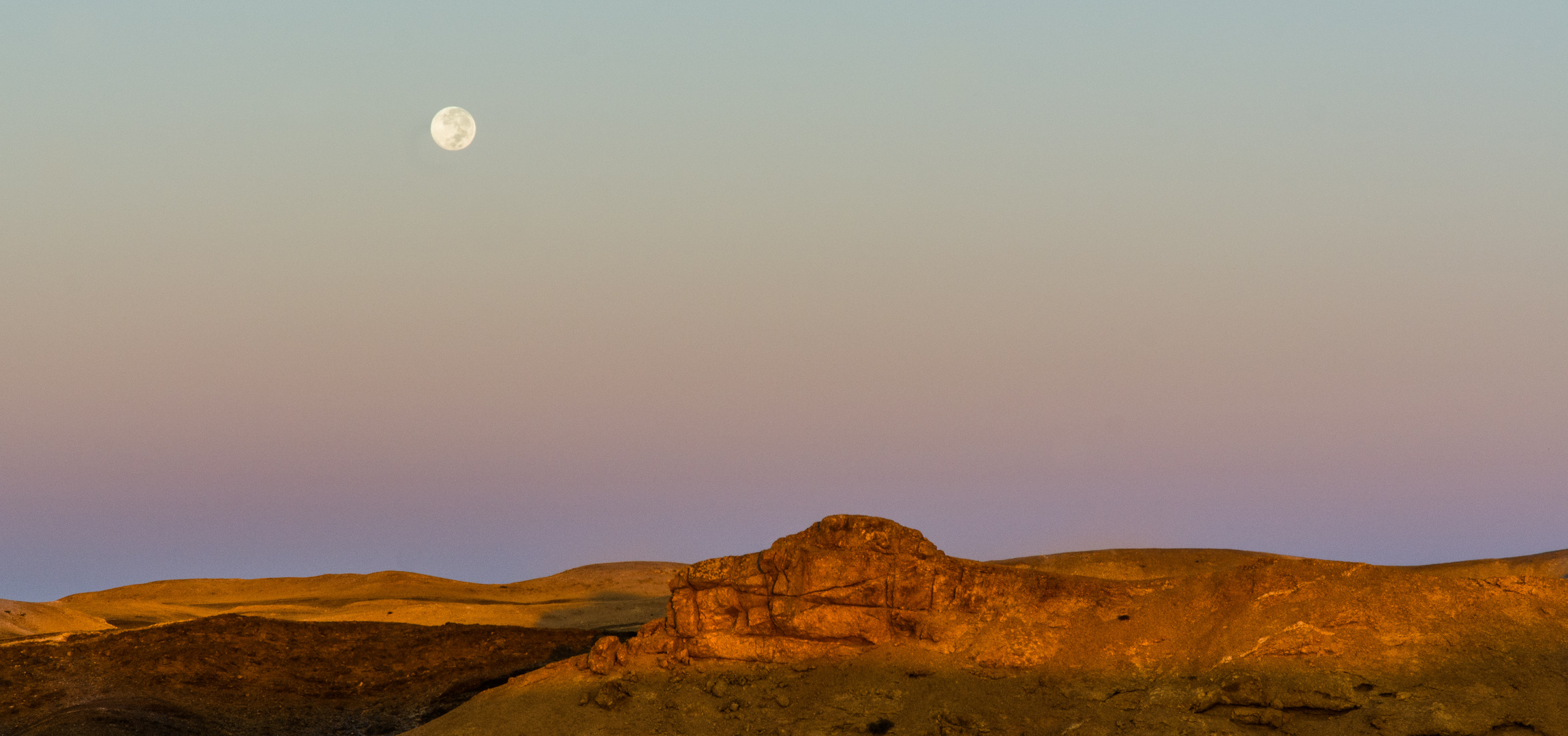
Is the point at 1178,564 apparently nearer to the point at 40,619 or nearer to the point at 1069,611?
the point at 1069,611

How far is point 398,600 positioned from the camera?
4650 cm

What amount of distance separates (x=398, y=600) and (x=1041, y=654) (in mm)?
30286

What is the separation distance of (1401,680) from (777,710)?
10.4 metres

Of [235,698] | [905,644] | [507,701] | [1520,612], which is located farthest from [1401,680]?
[235,698]

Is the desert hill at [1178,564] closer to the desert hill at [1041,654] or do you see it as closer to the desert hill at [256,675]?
the desert hill at [1041,654]

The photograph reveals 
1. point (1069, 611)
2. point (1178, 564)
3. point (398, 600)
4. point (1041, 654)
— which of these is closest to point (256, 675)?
point (398, 600)

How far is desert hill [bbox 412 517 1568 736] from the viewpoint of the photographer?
66.7 ft

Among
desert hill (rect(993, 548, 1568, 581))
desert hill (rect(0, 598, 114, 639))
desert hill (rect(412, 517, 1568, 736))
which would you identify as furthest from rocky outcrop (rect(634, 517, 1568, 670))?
desert hill (rect(0, 598, 114, 639))

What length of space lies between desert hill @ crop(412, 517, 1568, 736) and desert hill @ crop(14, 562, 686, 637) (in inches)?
562

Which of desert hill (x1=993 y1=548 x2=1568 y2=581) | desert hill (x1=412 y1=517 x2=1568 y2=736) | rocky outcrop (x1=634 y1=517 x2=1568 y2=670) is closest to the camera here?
desert hill (x1=412 y1=517 x2=1568 y2=736)

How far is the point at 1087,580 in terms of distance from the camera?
2452 centimetres

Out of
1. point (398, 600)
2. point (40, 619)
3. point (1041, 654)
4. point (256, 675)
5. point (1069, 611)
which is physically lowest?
point (1041, 654)

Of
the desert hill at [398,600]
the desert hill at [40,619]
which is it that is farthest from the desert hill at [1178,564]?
the desert hill at [40,619]

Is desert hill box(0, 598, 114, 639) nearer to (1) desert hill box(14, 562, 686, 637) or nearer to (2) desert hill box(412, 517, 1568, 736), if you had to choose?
(1) desert hill box(14, 562, 686, 637)
